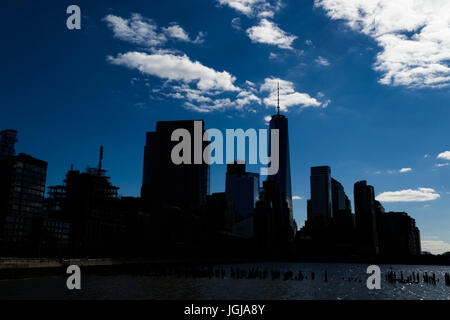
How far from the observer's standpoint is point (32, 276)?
77625 mm

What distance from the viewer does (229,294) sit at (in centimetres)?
7750

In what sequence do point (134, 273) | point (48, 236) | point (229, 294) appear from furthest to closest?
point (48, 236)
point (134, 273)
point (229, 294)

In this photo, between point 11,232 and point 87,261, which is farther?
point 11,232

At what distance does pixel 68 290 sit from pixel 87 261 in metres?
38.9
